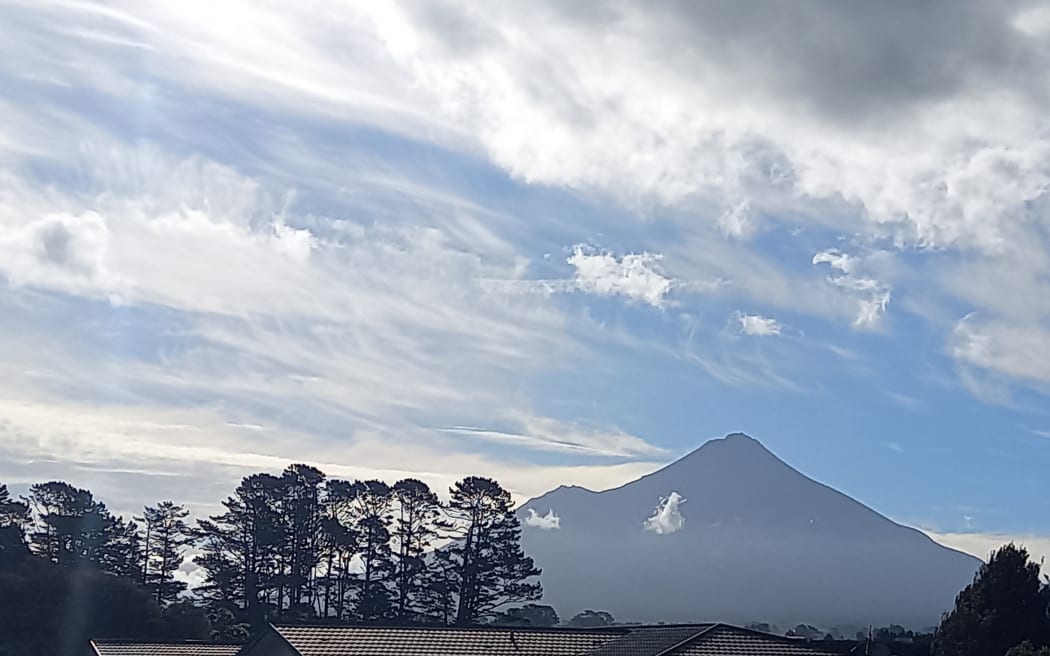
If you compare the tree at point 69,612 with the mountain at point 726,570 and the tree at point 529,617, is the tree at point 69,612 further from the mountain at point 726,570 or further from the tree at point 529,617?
the mountain at point 726,570

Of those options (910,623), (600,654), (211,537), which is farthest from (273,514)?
(910,623)

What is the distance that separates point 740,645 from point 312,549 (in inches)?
1388

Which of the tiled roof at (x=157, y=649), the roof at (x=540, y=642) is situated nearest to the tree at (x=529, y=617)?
the tiled roof at (x=157, y=649)

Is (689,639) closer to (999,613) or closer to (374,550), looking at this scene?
(999,613)

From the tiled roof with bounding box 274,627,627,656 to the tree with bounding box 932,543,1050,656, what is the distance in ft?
58.0

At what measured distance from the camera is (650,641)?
30.5m

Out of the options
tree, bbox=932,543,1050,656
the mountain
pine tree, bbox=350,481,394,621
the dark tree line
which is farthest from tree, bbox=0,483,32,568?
the mountain

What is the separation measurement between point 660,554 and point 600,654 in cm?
15008

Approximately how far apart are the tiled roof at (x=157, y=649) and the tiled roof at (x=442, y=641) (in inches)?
265

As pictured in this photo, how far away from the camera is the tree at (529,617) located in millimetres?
58841

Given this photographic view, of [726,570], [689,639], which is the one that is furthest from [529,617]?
[726,570]

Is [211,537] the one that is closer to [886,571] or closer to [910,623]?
[910,623]

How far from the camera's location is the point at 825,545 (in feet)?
629

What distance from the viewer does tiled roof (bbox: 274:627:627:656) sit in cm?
2994
